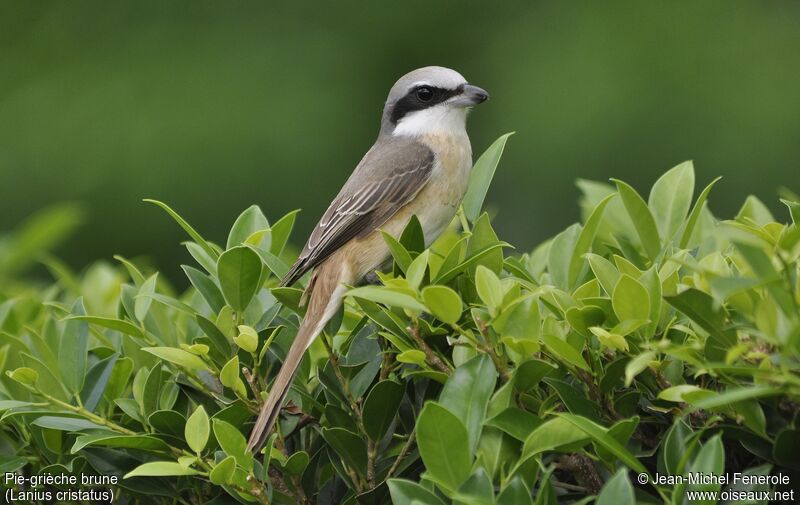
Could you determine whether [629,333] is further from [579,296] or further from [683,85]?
[683,85]

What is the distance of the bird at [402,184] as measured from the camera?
10.4 feet

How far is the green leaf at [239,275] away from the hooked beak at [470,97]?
148 centimetres

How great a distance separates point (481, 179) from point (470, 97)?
0.93 m

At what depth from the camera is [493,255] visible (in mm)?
2289

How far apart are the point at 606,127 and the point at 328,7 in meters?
2.73

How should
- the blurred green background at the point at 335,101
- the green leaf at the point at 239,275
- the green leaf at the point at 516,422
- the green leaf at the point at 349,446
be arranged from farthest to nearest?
the blurred green background at the point at 335,101, the green leaf at the point at 239,275, the green leaf at the point at 349,446, the green leaf at the point at 516,422

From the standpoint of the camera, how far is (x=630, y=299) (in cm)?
195

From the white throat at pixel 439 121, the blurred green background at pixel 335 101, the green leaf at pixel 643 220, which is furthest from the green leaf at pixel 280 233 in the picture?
the blurred green background at pixel 335 101

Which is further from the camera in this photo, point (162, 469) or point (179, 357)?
point (179, 357)

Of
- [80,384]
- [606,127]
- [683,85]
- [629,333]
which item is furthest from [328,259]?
[683,85]

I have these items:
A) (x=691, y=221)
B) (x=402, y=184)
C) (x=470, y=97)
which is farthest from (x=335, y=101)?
(x=691, y=221)

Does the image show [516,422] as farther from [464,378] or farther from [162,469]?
[162,469]

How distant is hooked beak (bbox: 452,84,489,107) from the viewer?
11.9 ft

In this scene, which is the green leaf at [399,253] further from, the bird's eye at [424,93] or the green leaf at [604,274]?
the bird's eye at [424,93]
